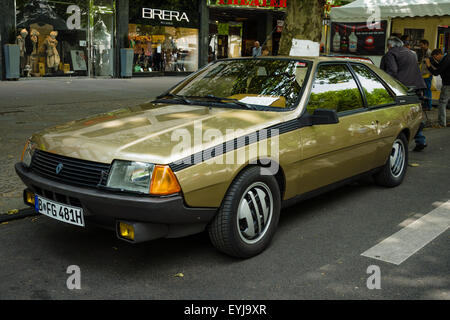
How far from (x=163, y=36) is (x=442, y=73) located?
14.2 meters

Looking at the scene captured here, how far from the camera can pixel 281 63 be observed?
4.83 meters

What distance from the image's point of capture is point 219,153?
350cm

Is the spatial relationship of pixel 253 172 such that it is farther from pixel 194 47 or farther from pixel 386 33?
pixel 194 47

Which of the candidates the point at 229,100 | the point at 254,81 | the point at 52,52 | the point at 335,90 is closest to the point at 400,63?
the point at 335,90

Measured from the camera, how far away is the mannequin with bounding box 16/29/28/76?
17.5m

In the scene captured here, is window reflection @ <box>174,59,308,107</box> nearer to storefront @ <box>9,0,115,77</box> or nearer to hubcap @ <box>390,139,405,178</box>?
hubcap @ <box>390,139,405,178</box>

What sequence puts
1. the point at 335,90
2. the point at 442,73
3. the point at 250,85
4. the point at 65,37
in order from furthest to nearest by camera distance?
the point at 65,37 < the point at 442,73 < the point at 335,90 < the point at 250,85

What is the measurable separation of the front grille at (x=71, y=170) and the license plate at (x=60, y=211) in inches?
6.6

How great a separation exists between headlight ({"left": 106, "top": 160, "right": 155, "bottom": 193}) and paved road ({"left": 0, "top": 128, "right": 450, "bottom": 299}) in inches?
25.9

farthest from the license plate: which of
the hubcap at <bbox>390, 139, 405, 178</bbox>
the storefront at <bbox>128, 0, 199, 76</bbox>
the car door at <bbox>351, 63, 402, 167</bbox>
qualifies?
the storefront at <bbox>128, 0, 199, 76</bbox>

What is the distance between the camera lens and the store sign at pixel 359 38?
45.4 ft

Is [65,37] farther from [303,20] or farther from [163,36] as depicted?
[303,20]
